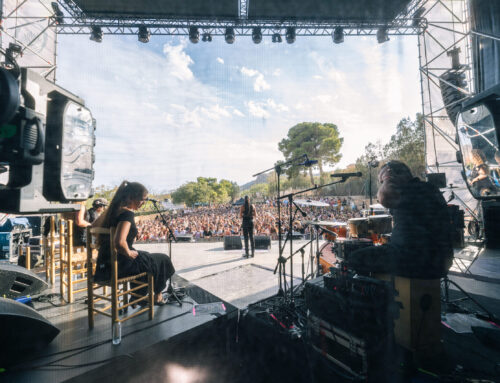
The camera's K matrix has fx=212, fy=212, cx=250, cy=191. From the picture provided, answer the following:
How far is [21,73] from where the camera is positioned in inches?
40.4

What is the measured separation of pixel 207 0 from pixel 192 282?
6.97 meters

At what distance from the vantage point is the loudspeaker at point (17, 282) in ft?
7.29

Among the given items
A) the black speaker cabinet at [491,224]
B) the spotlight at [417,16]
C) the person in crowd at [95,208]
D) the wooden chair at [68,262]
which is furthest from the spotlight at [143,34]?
the black speaker cabinet at [491,224]

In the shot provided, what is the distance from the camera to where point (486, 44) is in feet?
16.8

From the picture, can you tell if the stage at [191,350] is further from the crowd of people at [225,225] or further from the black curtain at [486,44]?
the black curtain at [486,44]

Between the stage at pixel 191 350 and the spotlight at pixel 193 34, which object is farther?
the spotlight at pixel 193 34

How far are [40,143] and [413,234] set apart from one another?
2.44m

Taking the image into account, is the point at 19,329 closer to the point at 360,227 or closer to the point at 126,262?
the point at 126,262

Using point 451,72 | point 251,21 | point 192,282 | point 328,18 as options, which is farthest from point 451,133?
point 192,282

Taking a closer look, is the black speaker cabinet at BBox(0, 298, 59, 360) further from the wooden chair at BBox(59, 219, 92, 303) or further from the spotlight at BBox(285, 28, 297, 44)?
the spotlight at BBox(285, 28, 297, 44)

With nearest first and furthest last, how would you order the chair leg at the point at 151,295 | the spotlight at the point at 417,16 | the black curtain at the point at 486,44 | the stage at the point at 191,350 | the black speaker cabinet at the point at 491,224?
1. the stage at the point at 191,350
2. the chair leg at the point at 151,295
3. the black curtain at the point at 486,44
4. the black speaker cabinet at the point at 491,224
5. the spotlight at the point at 417,16

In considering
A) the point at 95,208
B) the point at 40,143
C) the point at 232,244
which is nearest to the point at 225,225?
the point at 232,244

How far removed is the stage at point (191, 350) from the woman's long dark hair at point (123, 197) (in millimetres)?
1033

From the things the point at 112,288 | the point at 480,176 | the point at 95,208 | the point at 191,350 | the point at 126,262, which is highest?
the point at 480,176
